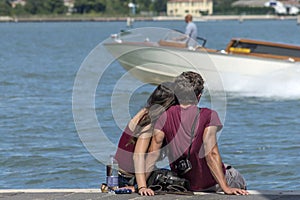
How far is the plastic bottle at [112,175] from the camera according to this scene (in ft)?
26.8

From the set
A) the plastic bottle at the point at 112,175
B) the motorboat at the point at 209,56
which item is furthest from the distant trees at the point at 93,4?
the plastic bottle at the point at 112,175

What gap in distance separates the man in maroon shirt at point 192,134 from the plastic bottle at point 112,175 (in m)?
0.35

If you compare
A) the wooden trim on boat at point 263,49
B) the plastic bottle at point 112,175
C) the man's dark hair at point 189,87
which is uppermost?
the man's dark hair at point 189,87

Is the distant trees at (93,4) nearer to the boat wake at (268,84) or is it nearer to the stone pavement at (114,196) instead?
the boat wake at (268,84)

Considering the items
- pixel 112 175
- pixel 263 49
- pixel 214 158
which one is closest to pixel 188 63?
pixel 263 49

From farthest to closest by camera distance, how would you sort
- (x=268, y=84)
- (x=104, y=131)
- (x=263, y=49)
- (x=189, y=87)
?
(x=268, y=84) < (x=263, y=49) < (x=104, y=131) < (x=189, y=87)

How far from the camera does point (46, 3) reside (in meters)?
196

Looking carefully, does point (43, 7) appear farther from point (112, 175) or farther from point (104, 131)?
point (112, 175)

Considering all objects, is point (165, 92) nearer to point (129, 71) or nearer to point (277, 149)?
point (277, 149)

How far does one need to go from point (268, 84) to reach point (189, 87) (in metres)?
15.4

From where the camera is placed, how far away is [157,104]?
26.0 ft

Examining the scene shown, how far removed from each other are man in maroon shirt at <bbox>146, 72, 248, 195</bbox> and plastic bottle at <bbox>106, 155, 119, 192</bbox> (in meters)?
0.35

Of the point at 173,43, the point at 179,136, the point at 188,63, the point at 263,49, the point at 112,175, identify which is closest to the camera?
the point at 179,136

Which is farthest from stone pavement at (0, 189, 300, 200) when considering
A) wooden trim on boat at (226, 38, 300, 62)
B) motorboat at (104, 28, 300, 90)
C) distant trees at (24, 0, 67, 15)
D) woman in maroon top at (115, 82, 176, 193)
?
distant trees at (24, 0, 67, 15)
